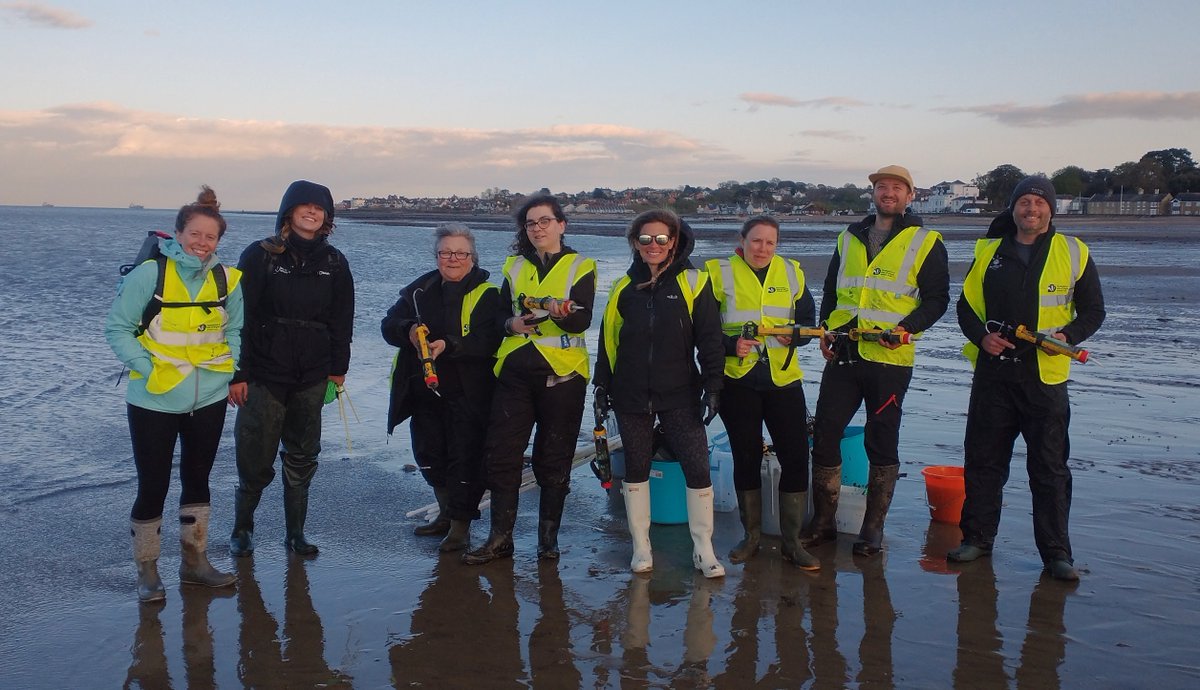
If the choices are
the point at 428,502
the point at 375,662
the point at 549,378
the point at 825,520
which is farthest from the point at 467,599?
the point at 825,520

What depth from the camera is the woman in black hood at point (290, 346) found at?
16.9 feet

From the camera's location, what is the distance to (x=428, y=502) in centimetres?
637

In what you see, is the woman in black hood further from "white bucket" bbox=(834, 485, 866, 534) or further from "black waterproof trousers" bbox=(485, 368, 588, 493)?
"white bucket" bbox=(834, 485, 866, 534)

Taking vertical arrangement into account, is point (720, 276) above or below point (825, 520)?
above

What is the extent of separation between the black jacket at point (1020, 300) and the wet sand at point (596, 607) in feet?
3.71

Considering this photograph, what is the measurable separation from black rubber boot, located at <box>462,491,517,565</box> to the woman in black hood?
101 cm

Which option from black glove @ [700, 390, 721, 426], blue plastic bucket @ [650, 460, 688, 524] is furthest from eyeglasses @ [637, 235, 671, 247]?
blue plastic bucket @ [650, 460, 688, 524]

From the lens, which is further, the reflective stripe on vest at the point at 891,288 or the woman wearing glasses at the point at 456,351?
the woman wearing glasses at the point at 456,351

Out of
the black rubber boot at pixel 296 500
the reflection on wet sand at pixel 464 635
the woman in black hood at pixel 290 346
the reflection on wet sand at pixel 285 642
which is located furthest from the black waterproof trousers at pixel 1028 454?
the black rubber boot at pixel 296 500

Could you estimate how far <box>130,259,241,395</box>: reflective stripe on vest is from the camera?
15.1ft

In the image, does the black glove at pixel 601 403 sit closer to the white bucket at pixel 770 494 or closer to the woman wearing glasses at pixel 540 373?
the woman wearing glasses at pixel 540 373

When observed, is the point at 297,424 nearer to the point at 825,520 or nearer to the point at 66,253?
the point at 825,520

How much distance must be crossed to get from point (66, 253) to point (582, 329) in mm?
42285

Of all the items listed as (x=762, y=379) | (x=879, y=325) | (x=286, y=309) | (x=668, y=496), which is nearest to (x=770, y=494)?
(x=668, y=496)
